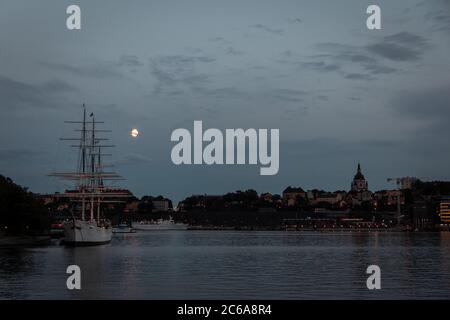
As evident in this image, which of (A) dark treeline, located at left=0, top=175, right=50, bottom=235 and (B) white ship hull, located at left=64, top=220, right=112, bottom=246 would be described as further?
(A) dark treeline, located at left=0, top=175, right=50, bottom=235

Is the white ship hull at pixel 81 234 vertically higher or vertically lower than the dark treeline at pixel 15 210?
lower

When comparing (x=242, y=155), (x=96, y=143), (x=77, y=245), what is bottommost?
(x=77, y=245)

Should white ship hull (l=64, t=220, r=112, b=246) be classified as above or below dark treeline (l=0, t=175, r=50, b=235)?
below

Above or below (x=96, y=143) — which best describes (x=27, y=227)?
below

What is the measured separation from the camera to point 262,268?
2211 inches

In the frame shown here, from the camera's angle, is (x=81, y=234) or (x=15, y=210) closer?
(x=81, y=234)

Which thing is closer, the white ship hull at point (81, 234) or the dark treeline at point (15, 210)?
the white ship hull at point (81, 234)

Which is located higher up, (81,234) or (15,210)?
(15,210)
